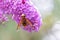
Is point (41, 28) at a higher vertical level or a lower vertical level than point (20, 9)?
lower

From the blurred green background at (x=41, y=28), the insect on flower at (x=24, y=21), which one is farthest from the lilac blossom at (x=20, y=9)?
the blurred green background at (x=41, y=28)

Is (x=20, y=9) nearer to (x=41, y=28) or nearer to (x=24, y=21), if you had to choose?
(x=24, y=21)

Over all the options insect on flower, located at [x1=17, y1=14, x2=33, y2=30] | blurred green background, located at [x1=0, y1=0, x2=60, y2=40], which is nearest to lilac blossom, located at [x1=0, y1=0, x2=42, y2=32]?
insect on flower, located at [x1=17, y1=14, x2=33, y2=30]

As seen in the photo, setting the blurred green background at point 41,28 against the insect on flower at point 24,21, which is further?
the blurred green background at point 41,28

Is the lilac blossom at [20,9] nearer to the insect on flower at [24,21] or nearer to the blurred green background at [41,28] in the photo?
the insect on flower at [24,21]

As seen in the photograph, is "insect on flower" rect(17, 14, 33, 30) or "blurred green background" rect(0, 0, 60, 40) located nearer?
"insect on flower" rect(17, 14, 33, 30)

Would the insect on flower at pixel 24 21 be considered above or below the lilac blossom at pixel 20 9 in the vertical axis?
below

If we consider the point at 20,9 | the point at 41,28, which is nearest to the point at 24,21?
the point at 20,9

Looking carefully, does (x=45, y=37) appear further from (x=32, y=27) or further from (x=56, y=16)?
(x=32, y=27)

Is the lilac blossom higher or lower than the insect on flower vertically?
higher

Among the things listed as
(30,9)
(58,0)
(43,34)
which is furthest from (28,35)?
(30,9)

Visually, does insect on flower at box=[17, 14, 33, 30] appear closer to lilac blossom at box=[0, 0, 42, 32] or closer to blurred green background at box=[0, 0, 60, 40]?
lilac blossom at box=[0, 0, 42, 32]

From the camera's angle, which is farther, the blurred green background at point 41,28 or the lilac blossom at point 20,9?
the blurred green background at point 41,28
